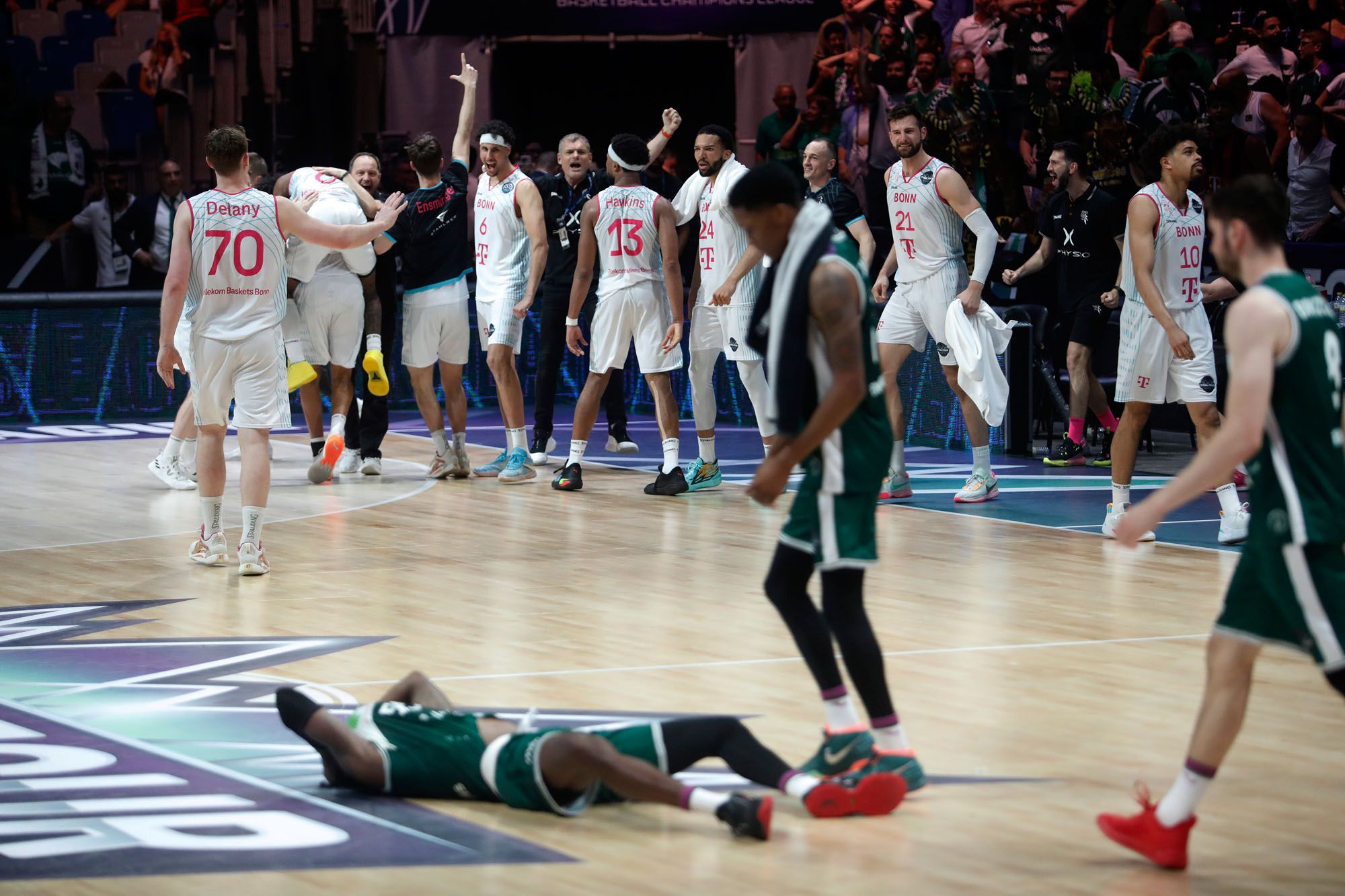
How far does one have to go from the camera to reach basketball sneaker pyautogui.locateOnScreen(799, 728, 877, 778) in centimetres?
473

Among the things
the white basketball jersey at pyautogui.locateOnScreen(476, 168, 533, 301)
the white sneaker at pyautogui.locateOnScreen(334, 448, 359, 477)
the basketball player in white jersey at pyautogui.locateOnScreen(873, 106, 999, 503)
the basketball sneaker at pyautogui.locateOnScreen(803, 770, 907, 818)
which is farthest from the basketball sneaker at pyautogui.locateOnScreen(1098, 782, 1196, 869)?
the white sneaker at pyautogui.locateOnScreen(334, 448, 359, 477)

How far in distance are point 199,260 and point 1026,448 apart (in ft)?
22.4

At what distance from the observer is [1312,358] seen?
405 cm

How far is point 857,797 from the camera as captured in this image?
4578 mm

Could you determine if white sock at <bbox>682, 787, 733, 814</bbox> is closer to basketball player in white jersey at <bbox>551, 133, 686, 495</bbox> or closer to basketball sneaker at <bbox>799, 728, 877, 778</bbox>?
basketball sneaker at <bbox>799, 728, 877, 778</bbox>

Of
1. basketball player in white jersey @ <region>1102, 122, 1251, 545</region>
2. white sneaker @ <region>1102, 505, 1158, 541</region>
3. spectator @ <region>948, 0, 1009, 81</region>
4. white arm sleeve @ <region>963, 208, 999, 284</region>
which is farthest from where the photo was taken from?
spectator @ <region>948, 0, 1009, 81</region>

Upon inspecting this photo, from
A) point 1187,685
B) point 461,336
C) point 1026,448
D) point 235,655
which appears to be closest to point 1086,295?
point 1026,448

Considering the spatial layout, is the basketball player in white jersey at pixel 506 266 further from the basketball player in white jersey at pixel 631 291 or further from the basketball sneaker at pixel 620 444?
the basketball sneaker at pixel 620 444

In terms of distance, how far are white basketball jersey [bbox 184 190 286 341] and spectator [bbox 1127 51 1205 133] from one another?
801cm

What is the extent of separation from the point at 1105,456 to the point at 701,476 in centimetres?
321

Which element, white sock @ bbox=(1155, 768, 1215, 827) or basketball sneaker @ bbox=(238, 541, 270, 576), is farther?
basketball sneaker @ bbox=(238, 541, 270, 576)

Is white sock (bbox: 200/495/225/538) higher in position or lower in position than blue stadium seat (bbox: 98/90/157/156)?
lower

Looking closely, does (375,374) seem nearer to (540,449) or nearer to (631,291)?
(631,291)

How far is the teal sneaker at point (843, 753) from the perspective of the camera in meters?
4.73
